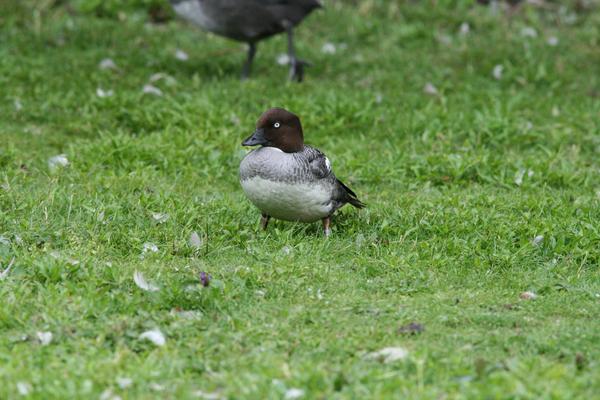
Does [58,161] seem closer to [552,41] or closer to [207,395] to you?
[207,395]

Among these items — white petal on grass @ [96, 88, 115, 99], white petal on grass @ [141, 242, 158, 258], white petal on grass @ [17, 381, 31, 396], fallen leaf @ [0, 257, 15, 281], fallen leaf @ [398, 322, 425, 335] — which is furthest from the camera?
white petal on grass @ [96, 88, 115, 99]

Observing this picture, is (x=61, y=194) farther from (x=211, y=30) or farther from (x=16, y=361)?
(x=211, y=30)

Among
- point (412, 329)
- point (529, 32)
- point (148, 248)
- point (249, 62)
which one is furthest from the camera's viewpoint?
point (529, 32)

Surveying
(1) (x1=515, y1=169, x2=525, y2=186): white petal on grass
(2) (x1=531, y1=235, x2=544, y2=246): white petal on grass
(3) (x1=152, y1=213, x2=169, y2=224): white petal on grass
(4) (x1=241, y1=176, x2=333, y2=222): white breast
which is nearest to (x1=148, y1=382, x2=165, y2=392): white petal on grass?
(4) (x1=241, y1=176, x2=333, y2=222): white breast

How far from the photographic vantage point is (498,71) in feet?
33.2

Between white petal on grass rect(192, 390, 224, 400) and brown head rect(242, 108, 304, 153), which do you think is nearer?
white petal on grass rect(192, 390, 224, 400)

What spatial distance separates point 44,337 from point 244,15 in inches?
227

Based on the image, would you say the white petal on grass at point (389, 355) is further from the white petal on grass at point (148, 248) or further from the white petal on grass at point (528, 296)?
the white petal on grass at point (148, 248)

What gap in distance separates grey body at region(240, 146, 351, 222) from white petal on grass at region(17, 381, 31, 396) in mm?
2247

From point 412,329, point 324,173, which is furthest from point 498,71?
point 412,329

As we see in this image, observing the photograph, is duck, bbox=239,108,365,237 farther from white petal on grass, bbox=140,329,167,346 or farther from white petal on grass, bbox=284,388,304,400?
white petal on grass, bbox=284,388,304,400

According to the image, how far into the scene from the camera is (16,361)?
4.11m

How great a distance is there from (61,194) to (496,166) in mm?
3278

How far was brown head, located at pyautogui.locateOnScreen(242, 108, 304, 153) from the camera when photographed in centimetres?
603
